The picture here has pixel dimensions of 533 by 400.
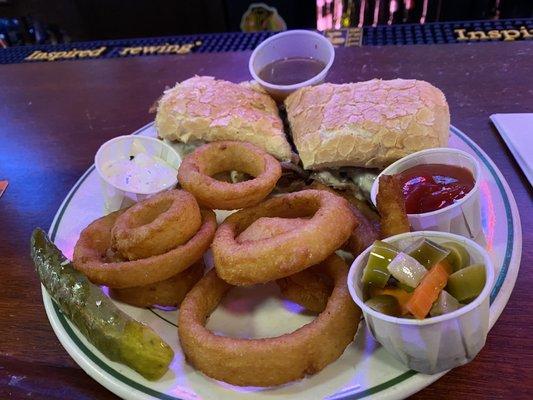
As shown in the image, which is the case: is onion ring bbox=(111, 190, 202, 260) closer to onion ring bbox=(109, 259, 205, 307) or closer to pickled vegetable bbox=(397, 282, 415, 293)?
onion ring bbox=(109, 259, 205, 307)

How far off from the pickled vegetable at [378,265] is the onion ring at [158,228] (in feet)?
2.01

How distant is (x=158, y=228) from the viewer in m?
1.62

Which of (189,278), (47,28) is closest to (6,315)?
(189,278)

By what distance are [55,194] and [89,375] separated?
3.90ft

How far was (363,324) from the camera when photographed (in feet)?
5.00

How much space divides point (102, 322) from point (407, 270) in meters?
0.84

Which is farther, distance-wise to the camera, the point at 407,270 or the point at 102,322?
the point at 102,322

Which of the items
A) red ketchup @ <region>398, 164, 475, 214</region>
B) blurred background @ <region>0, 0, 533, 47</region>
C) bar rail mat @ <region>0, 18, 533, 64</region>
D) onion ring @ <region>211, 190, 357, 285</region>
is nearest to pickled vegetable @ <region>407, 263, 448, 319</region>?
onion ring @ <region>211, 190, 357, 285</region>

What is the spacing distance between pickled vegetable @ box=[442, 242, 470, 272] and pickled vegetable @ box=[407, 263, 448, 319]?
84 millimetres

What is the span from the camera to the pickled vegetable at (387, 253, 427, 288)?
1.25 meters

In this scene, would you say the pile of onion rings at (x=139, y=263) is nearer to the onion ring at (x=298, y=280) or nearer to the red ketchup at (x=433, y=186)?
the onion ring at (x=298, y=280)

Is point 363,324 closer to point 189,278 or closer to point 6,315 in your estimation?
point 189,278

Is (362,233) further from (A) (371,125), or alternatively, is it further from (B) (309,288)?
(A) (371,125)

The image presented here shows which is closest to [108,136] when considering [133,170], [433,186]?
[133,170]
